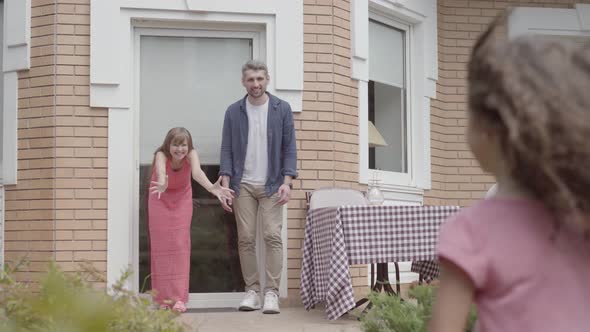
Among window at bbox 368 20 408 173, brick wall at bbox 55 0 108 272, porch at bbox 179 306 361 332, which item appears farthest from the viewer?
window at bbox 368 20 408 173

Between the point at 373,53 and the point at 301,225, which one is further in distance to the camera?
the point at 373,53

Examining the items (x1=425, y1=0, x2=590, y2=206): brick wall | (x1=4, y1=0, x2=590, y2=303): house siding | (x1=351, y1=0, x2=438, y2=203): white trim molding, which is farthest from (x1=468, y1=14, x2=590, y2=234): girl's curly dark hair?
(x1=425, y1=0, x2=590, y2=206): brick wall

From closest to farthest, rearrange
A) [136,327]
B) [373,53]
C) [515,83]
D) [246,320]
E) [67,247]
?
[515,83], [136,327], [246,320], [67,247], [373,53]

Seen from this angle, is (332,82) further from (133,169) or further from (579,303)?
(579,303)

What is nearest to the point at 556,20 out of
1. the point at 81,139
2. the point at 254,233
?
the point at 254,233

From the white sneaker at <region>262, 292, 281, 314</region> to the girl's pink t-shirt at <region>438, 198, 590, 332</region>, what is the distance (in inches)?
237

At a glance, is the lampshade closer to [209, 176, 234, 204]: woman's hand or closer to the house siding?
the house siding

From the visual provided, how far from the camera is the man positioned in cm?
738

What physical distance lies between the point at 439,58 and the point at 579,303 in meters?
8.56

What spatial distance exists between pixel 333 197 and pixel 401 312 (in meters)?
3.66

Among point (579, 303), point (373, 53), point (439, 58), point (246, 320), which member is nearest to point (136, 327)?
point (579, 303)

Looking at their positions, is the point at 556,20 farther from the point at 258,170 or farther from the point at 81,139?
the point at 81,139

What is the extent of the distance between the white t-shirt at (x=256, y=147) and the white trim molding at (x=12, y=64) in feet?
6.23

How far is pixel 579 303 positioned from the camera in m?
1.26
